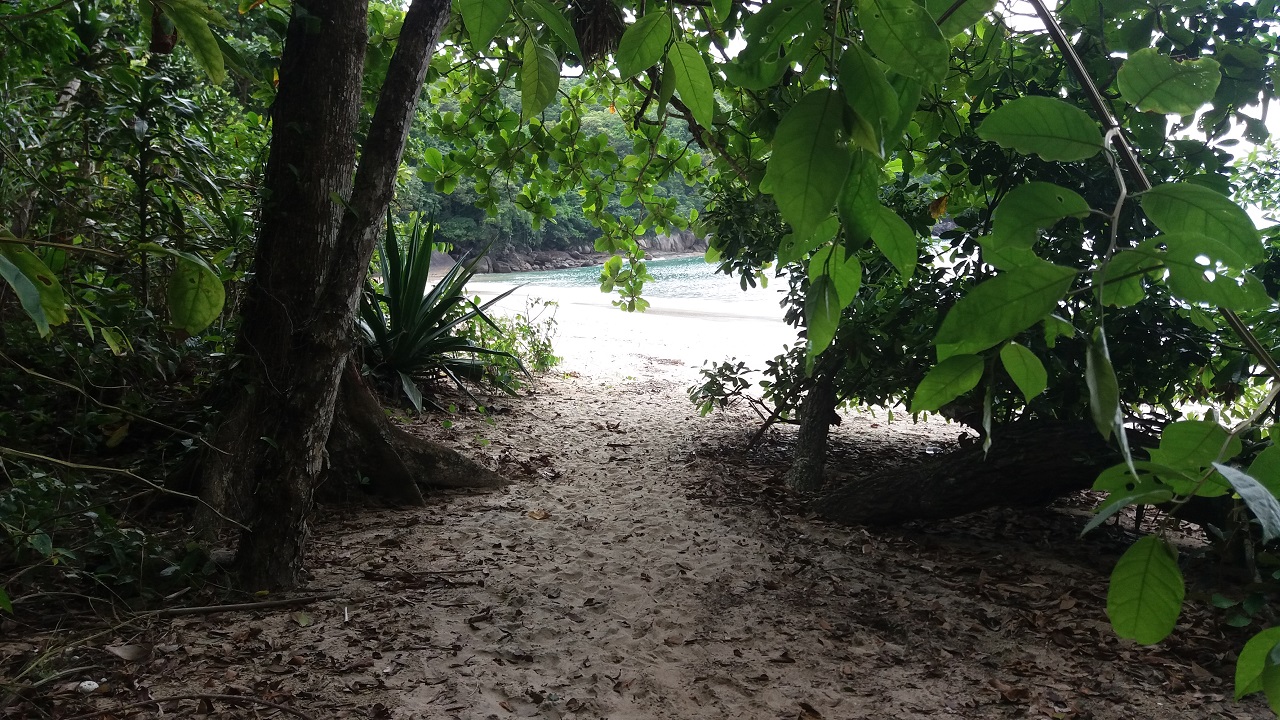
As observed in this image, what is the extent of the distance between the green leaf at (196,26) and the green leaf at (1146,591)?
2.41 ft

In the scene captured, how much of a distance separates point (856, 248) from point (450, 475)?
349 cm

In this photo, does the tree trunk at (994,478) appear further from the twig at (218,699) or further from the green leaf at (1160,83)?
the green leaf at (1160,83)

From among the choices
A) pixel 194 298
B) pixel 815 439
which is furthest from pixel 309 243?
pixel 815 439

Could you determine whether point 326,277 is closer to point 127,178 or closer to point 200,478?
point 200,478

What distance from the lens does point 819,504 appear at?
354 centimetres

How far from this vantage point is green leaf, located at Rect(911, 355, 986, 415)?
434 millimetres

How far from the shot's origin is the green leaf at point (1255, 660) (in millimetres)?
375

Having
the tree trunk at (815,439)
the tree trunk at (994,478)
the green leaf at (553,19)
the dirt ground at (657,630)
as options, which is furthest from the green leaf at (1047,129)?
the tree trunk at (815,439)

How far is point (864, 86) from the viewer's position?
1.15 ft

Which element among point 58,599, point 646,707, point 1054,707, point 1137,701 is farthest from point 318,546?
point 1137,701

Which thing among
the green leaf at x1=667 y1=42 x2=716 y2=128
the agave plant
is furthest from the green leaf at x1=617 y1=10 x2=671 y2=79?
the agave plant

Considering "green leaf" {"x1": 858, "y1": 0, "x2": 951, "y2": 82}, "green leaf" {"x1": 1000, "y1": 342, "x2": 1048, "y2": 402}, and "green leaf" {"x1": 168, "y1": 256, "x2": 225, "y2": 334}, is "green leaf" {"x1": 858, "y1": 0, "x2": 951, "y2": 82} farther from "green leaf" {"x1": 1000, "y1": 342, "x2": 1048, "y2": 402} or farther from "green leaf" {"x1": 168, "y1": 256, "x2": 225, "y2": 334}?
"green leaf" {"x1": 168, "y1": 256, "x2": 225, "y2": 334}

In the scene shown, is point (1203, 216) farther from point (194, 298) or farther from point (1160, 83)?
point (194, 298)

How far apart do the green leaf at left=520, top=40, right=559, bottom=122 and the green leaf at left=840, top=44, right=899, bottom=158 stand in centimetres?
22
